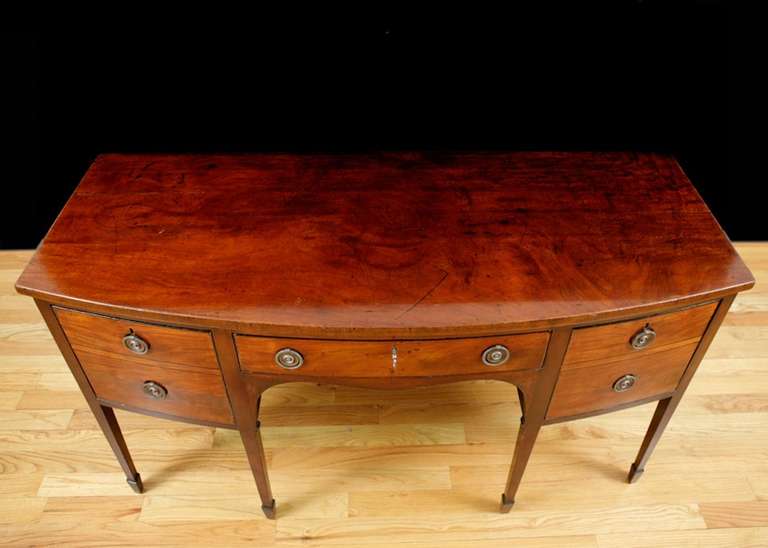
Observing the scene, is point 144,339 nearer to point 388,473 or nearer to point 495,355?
point 495,355

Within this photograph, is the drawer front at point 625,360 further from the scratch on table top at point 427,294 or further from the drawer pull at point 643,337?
the scratch on table top at point 427,294

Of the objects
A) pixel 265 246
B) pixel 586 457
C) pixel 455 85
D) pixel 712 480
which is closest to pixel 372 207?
pixel 265 246

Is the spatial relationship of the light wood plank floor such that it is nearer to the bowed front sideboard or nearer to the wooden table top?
the bowed front sideboard

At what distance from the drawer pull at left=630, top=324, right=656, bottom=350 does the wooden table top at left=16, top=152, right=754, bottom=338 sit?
0.08 meters

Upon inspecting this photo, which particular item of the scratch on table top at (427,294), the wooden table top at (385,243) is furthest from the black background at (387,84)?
the scratch on table top at (427,294)

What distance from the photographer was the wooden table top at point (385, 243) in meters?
0.91

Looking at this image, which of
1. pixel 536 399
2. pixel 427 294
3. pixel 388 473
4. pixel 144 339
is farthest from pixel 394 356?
pixel 388 473

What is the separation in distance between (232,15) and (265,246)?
1.66 feet

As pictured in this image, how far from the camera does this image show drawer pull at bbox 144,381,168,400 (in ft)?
3.53

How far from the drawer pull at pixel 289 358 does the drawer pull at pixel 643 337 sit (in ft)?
1.77

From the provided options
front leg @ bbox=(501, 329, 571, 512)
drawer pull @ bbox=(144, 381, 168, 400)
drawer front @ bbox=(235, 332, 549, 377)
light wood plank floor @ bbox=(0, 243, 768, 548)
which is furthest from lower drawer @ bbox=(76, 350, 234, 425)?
front leg @ bbox=(501, 329, 571, 512)

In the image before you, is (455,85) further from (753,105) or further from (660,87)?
(753,105)

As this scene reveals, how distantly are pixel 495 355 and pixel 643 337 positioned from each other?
249mm

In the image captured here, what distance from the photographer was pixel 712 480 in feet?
4.65
